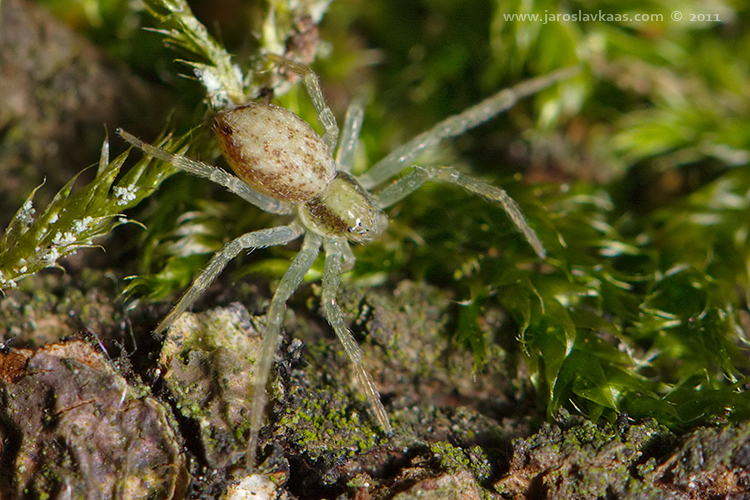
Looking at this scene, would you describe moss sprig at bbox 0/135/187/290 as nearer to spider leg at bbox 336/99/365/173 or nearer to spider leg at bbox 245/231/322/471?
spider leg at bbox 245/231/322/471

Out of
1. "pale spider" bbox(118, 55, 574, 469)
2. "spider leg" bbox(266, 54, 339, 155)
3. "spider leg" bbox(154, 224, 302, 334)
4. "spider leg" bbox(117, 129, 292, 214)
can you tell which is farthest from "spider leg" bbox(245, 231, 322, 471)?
"spider leg" bbox(266, 54, 339, 155)

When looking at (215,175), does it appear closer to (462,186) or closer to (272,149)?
(272,149)

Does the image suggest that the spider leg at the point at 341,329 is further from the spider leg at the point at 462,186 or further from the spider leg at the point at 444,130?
the spider leg at the point at 444,130

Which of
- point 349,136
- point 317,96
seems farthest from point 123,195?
point 349,136

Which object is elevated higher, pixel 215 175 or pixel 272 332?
pixel 215 175

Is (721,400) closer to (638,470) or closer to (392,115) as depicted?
(638,470)

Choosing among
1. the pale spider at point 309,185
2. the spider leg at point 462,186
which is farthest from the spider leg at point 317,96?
the spider leg at point 462,186
